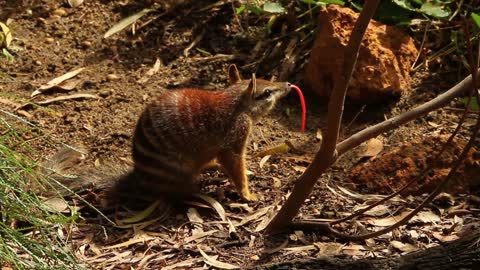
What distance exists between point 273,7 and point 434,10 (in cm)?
123

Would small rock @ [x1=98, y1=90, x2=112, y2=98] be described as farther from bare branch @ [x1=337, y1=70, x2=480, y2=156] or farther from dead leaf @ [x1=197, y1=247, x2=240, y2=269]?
bare branch @ [x1=337, y1=70, x2=480, y2=156]

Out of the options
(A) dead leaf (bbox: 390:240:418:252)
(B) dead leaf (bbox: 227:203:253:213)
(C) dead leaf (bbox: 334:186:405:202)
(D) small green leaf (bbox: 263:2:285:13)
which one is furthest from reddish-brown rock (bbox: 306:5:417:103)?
(A) dead leaf (bbox: 390:240:418:252)

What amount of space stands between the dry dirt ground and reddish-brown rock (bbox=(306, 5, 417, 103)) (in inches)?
5.6

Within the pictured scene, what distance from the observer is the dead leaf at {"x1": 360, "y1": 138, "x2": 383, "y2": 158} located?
598 cm

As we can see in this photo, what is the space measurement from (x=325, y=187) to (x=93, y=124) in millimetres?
1903

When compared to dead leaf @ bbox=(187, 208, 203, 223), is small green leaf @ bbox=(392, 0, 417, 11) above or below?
above

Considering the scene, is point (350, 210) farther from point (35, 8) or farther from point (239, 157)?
point (35, 8)

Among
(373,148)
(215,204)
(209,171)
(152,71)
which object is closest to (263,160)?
(209,171)

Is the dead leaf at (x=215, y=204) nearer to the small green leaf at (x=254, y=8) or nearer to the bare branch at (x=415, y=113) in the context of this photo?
the bare branch at (x=415, y=113)

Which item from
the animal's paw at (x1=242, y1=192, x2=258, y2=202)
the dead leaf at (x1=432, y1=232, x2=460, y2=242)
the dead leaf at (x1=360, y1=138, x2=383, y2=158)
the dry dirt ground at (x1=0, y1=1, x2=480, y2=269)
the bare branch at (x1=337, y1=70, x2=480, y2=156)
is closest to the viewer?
the bare branch at (x1=337, y1=70, x2=480, y2=156)

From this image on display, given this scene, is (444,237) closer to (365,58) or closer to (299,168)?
(299,168)

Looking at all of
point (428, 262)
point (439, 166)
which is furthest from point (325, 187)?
point (428, 262)

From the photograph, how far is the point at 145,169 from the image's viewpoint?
19.1 ft

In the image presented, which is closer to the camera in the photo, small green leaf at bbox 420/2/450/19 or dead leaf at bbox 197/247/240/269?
dead leaf at bbox 197/247/240/269
